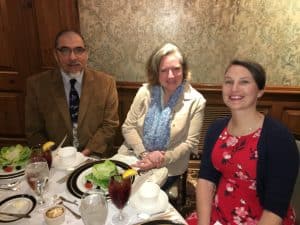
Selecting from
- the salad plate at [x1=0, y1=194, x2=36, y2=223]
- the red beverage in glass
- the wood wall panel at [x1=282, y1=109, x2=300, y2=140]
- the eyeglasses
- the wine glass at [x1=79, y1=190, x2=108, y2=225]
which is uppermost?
the eyeglasses

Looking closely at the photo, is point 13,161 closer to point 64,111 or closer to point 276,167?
point 64,111

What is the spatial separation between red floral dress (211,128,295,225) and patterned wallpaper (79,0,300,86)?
1.38m

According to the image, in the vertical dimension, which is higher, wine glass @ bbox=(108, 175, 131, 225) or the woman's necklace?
the woman's necklace

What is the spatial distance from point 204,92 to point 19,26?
1.79 m

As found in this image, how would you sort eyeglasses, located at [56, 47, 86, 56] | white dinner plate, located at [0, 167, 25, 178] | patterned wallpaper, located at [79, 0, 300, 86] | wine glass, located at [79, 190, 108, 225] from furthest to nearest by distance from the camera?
patterned wallpaper, located at [79, 0, 300, 86] → eyeglasses, located at [56, 47, 86, 56] → white dinner plate, located at [0, 167, 25, 178] → wine glass, located at [79, 190, 108, 225]

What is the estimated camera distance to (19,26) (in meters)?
3.00

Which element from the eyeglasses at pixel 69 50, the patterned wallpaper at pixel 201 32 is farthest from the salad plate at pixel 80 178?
the patterned wallpaper at pixel 201 32

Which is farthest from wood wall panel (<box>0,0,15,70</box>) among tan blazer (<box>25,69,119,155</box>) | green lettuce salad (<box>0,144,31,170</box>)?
green lettuce salad (<box>0,144,31,170</box>)

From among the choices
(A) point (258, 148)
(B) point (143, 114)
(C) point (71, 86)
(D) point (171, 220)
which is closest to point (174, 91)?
(B) point (143, 114)

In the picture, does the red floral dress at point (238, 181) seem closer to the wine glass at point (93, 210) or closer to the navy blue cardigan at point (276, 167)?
the navy blue cardigan at point (276, 167)

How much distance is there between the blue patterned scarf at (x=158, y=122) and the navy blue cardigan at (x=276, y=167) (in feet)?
2.73

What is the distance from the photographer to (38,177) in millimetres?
1350

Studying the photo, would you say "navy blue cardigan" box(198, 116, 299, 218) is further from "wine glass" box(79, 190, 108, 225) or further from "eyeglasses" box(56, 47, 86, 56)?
"eyeglasses" box(56, 47, 86, 56)

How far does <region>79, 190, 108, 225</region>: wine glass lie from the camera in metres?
1.17
